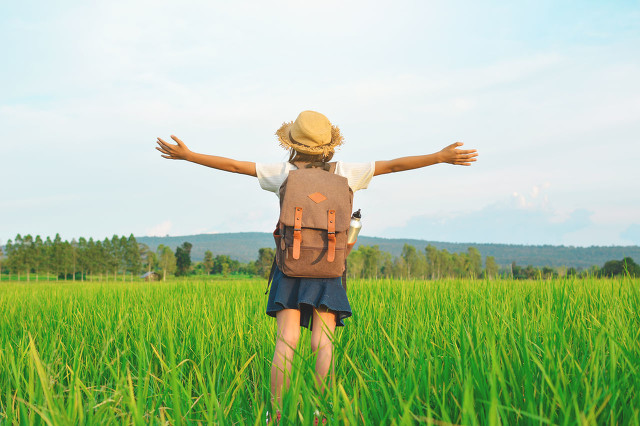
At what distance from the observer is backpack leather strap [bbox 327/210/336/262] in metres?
2.75

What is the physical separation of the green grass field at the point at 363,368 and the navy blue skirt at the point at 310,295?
294 mm

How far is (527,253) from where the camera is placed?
18212cm

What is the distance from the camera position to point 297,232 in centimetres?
273

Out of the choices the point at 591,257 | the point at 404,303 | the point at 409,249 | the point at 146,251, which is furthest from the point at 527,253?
the point at 404,303

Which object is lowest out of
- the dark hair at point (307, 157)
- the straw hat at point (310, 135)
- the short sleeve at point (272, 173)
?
the short sleeve at point (272, 173)

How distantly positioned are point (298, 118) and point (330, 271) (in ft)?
3.55

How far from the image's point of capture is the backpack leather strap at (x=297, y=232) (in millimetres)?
2723

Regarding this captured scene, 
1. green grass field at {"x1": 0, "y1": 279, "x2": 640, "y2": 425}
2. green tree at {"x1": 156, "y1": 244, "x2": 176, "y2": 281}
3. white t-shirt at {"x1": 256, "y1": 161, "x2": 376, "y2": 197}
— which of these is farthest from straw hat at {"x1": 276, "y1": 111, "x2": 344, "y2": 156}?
green tree at {"x1": 156, "y1": 244, "x2": 176, "y2": 281}

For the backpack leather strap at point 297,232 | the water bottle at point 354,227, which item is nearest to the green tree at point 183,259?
the water bottle at point 354,227

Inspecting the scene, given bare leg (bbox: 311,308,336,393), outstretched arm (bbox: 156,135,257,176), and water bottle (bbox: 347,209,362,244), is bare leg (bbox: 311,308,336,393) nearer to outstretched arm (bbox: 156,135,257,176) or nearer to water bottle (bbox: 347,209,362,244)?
water bottle (bbox: 347,209,362,244)

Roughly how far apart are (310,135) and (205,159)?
752mm

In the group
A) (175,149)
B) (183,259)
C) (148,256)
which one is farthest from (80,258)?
(175,149)

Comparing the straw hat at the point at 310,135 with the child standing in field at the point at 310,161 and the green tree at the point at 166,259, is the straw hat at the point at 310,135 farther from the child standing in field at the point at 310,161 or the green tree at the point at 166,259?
the green tree at the point at 166,259

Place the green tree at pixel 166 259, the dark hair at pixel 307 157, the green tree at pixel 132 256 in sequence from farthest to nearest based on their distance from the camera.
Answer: the green tree at pixel 166 259 → the green tree at pixel 132 256 → the dark hair at pixel 307 157
